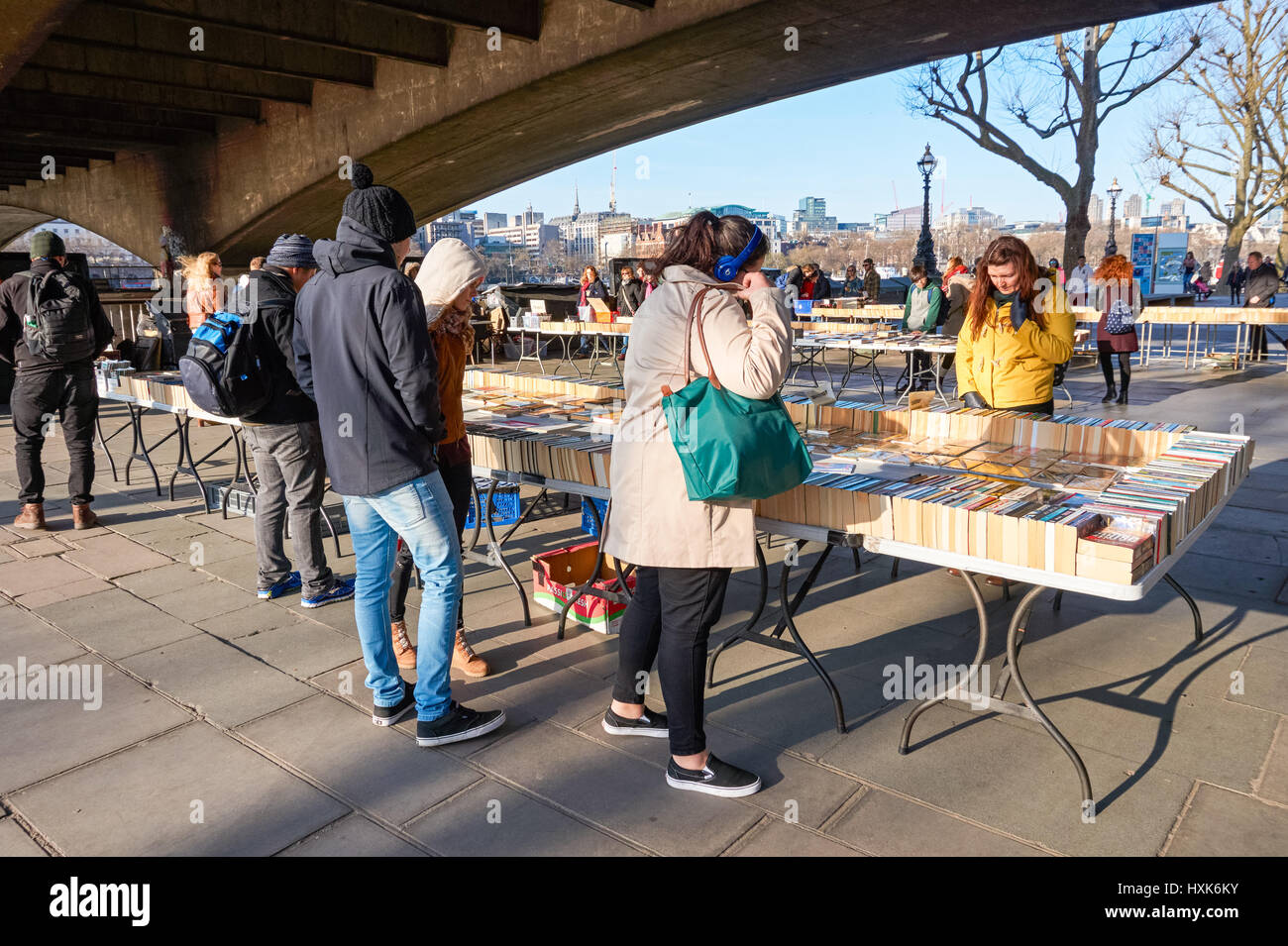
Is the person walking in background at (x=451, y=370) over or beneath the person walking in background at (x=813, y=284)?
beneath

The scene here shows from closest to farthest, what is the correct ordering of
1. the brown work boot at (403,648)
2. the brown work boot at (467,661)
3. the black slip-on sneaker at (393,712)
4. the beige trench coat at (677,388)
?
1. the beige trench coat at (677,388)
2. the black slip-on sneaker at (393,712)
3. the brown work boot at (467,661)
4. the brown work boot at (403,648)

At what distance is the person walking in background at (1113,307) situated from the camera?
9914mm

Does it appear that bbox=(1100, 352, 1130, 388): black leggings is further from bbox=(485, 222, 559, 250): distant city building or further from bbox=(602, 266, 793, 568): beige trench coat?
bbox=(485, 222, 559, 250): distant city building

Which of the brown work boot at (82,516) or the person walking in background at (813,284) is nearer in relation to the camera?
the brown work boot at (82,516)

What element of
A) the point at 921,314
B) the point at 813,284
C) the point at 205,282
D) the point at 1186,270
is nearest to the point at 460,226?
the point at 1186,270

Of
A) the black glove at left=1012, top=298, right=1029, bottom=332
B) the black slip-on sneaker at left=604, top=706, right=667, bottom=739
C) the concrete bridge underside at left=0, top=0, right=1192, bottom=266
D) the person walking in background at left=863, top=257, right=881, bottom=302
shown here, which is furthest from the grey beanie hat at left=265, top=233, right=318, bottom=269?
the person walking in background at left=863, top=257, right=881, bottom=302

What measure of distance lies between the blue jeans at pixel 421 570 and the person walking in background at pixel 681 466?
63cm

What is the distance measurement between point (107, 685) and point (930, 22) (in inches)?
374

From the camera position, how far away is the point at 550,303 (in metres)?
20.7

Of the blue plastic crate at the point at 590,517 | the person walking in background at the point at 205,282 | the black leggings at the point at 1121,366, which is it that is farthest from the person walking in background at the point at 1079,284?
the person walking in background at the point at 205,282

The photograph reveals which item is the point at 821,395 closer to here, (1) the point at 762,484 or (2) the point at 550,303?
(1) the point at 762,484

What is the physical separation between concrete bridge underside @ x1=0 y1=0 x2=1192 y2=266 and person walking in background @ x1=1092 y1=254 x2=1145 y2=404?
2.66 meters

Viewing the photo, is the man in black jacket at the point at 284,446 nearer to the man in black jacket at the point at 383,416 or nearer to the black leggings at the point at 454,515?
the black leggings at the point at 454,515
